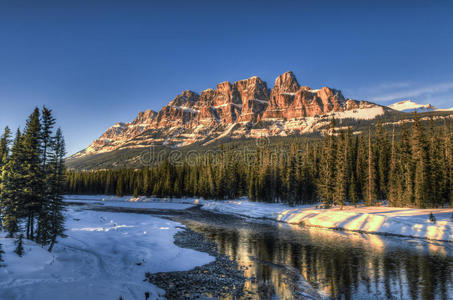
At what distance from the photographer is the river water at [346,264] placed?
14414 mm

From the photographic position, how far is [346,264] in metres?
19.5

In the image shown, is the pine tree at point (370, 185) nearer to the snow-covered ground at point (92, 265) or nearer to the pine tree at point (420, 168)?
the pine tree at point (420, 168)

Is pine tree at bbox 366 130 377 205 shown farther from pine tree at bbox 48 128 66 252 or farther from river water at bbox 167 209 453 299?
pine tree at bbox 48 128 66 252

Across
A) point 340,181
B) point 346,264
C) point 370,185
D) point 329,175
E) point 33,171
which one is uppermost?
point 33,171

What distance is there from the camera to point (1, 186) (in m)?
29.3

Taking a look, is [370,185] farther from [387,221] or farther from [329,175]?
[387,221]

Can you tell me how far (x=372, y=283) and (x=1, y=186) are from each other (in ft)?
122

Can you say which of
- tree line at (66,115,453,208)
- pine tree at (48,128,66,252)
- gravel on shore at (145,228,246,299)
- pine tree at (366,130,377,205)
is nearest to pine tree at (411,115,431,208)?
tree line at (66,115,453,208)

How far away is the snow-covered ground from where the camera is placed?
394 inches

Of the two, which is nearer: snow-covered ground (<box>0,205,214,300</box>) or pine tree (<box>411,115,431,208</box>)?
snow-covered ground (<box>0,205,214,300</box>)

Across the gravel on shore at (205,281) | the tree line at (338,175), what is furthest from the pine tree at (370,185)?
the gravel on shore at (205,281)

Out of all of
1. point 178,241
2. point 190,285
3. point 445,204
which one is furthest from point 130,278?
point 445,204

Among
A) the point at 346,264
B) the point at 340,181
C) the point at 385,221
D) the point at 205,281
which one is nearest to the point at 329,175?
the point at 340,181

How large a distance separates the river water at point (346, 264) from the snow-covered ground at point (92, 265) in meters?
5.09
